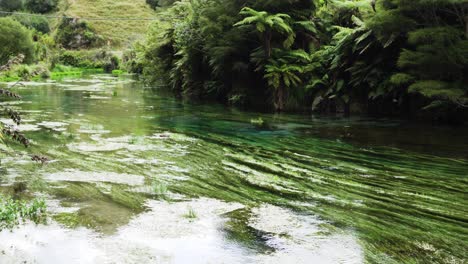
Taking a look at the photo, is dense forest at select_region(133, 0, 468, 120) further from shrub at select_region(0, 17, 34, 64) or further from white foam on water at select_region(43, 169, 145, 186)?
shrub at select_region(0, 17, 34, 64)

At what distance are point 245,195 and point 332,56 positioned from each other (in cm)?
1154

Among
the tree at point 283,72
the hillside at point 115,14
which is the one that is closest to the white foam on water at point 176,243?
the tree at point 283,72

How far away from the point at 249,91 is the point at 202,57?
14.0 feet

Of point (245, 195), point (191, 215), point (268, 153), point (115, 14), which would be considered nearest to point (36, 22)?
point (115, 14)

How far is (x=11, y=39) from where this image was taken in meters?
44.9

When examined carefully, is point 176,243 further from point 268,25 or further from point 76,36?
point 76,36

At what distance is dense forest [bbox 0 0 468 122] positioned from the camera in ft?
39.6

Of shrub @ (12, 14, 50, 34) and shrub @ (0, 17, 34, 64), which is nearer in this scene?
shrub @ (0, 17, 34, 64)

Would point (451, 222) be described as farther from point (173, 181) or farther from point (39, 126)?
point (39, 126)

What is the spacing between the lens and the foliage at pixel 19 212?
554cm

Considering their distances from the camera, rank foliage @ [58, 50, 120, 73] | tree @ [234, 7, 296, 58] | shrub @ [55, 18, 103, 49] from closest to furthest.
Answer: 1. tree @ [234, 7, 296, 58]
2. foliage @ [58, 50, 120, 73]
3. shrub @ [55, 18, 103, 49]

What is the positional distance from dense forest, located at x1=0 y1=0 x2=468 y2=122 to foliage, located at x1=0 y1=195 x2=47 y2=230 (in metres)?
9.24

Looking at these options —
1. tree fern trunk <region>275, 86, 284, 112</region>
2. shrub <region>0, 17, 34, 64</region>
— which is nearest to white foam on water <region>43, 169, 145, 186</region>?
tree fern trunk <region>275, 86, 284, 112</region>

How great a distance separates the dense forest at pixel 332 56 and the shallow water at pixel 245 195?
1767mm
